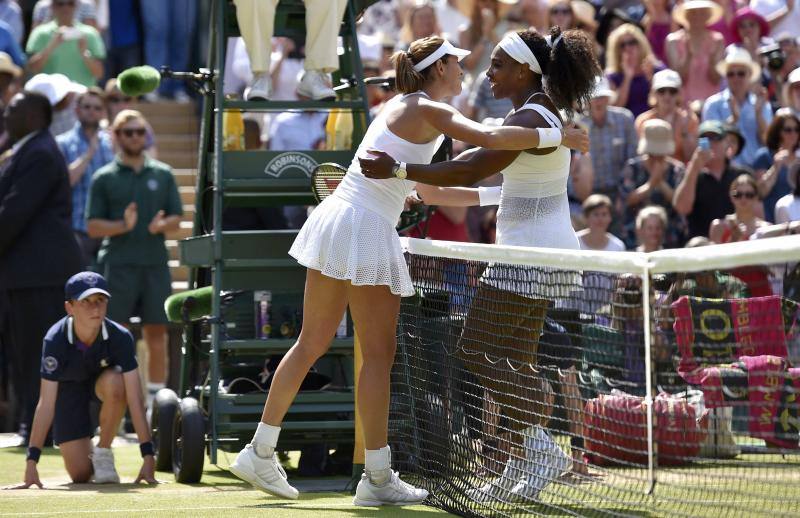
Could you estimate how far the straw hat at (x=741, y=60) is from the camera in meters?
13.1

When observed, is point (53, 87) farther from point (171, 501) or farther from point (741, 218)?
point (171, 501)

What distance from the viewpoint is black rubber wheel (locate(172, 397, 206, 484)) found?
25.3 ft

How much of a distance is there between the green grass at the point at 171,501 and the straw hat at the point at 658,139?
5.07 meters

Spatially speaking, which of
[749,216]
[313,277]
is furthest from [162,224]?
[313,277]

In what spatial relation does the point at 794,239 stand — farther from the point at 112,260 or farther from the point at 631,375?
the point at 112,260

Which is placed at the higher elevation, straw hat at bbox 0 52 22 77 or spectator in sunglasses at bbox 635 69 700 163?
straw hat at bbox 0 52 22 77

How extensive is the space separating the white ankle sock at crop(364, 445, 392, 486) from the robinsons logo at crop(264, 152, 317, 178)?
2320mm

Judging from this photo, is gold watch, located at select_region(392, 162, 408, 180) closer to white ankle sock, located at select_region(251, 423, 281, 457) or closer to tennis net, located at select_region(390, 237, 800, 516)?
tennis net, located at select_region(390, 237, 800, 516)

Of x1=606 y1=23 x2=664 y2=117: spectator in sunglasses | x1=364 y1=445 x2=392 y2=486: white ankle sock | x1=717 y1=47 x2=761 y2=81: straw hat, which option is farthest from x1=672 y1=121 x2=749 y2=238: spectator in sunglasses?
x1=364 y1=445 x2=392 y2=486: white ankle sock

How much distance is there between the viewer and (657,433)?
197 inches

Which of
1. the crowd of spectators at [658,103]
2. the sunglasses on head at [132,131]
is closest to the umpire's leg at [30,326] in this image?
the sunglasses on head at [132,131]

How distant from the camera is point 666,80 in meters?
12.9

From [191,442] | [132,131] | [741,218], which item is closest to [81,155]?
[132,131]

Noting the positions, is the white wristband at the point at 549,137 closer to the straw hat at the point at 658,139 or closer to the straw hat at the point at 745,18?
the straw hat at the point at 658,139
